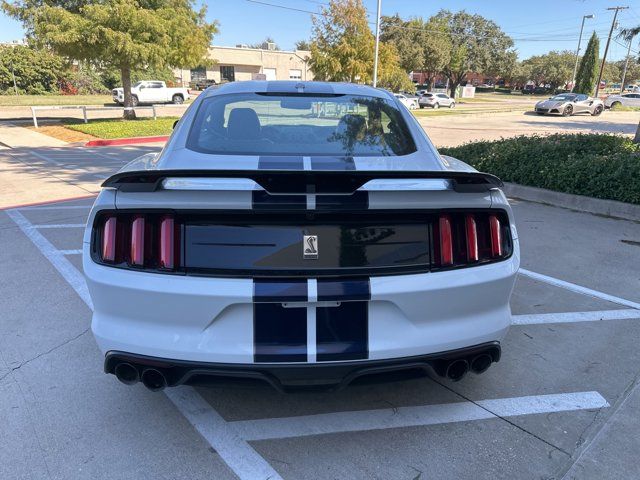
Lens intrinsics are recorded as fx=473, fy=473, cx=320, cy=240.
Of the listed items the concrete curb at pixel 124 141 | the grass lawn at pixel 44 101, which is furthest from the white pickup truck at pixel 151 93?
the concrete curb at pixel 124 141

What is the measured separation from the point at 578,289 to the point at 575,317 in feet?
2.17

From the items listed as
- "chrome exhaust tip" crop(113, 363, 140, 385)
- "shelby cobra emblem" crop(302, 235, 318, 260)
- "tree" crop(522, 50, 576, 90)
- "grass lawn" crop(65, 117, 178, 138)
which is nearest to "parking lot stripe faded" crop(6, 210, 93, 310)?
"chrome exhaust tip" crop(113, 363, 140, 385)

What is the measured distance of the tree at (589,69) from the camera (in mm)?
40219

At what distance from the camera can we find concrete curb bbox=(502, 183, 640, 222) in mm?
6707

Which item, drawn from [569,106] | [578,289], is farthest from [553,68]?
[578,289]

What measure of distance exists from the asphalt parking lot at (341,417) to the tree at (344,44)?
1040 inches

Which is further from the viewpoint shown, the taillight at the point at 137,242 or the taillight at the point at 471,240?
the taillight at the point at 471,240

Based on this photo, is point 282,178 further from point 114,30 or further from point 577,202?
point 114,30

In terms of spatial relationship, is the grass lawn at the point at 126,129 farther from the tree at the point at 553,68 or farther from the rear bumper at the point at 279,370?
the tree at the point at 553,68

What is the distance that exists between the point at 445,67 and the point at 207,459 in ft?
214

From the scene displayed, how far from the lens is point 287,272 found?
214 cm

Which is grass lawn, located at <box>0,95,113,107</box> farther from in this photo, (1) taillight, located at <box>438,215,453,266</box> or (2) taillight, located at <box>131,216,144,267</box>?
(1) taillight, located at <box>438,215,453,266</box>

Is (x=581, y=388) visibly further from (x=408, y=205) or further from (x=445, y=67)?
(x=445, y=67)

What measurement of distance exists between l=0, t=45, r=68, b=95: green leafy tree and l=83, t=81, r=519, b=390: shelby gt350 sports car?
46.8m
